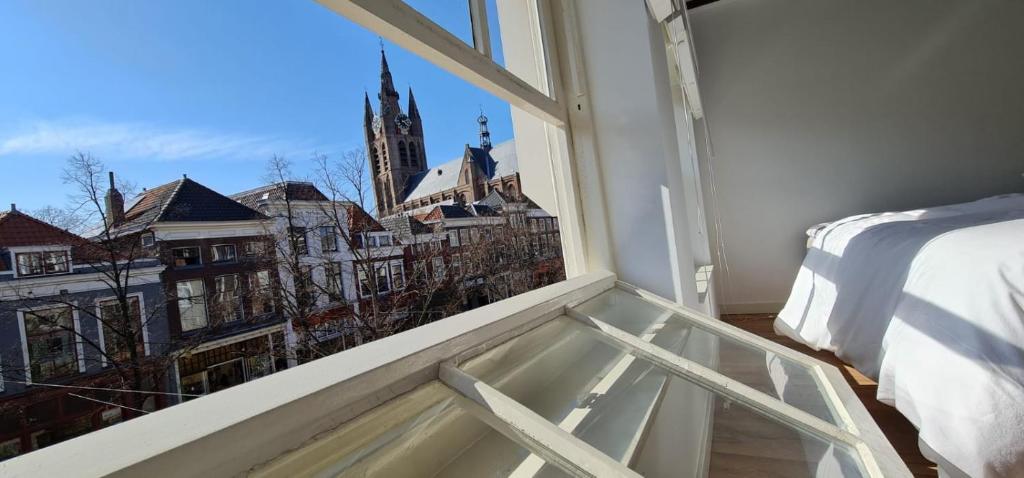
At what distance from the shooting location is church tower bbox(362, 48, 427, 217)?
56 centimetres

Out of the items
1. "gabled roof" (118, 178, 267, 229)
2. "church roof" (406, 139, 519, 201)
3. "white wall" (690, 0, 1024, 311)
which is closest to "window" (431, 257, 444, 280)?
"church roof" (406, 139, 519, 201)

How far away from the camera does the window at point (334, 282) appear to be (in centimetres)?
49

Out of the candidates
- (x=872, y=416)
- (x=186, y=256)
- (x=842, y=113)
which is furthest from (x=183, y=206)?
(x=842, y=113)

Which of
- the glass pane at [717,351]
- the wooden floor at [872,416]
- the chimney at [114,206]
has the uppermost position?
the chimney at [114,206]

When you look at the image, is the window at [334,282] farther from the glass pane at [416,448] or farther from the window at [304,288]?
the glass pane at [416,448]

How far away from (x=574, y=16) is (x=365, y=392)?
4.15ft

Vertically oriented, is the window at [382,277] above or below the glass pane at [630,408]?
above

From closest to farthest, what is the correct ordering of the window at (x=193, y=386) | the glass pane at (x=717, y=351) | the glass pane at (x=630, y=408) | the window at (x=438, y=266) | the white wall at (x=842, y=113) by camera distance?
1. the window at (x=193, y=386)
2. the glass pane at (x=630, y=408)
3. the window at (x=438, y=266)
4. the glass pane at (x=717, y=351)
5. the white wall at (x=842, y=113)

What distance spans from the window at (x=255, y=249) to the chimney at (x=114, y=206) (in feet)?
0.33

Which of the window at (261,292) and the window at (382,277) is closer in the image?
the window at (261,292)

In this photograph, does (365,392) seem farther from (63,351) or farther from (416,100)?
(416,100)

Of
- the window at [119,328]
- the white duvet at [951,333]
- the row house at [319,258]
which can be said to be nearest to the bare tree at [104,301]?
the window at [119,328]

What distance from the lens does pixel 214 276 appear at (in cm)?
38

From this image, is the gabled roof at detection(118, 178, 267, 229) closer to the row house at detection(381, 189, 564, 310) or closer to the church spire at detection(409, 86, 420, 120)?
the row house at detection(381, 189, 564, 310)
